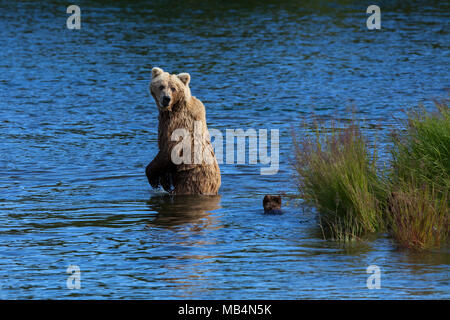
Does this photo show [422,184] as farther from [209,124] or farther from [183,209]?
[209,124]

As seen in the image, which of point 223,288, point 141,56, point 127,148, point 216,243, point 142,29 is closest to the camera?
point 223,288

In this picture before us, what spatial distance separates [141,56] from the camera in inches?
1070

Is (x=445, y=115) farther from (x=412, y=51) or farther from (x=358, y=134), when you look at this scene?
(x=412, y=51)

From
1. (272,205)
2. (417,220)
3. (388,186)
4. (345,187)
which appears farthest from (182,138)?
(417,220)

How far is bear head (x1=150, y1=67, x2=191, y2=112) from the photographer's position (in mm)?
11425

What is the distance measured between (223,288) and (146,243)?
1.82 m

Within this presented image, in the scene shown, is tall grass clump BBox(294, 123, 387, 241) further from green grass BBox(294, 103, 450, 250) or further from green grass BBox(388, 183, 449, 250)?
green grass BBox(388, 183, 449, 250)

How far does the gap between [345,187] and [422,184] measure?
2.68 feet

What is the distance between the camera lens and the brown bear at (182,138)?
11.5m

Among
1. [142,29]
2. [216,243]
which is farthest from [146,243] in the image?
[142,29]

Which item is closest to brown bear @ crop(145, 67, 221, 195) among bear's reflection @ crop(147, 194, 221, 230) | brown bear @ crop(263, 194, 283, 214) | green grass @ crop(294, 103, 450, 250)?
bear's reflection @ crop(147, 194, 221, 230)

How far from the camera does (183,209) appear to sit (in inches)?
448

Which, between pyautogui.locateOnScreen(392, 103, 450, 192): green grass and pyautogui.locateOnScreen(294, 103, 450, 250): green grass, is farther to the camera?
pyautogui.locateOnScreen(392, 103, 450, 192): green grass

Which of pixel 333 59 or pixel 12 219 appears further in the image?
pixel 333 59
